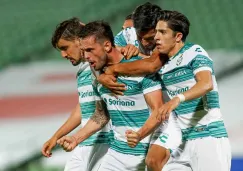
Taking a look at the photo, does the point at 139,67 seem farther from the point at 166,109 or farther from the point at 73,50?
the point at 73,50

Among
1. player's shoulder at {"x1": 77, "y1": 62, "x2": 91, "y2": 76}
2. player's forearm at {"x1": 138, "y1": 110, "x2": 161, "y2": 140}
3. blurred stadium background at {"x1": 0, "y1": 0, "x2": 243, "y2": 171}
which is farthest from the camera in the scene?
blurred stadium background at {"x1": 0, "y1": 0, "x2": 243, "y2": 171}

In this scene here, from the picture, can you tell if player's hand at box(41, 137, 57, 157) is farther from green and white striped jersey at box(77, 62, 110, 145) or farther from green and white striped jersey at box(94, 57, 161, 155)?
green and white striped jersey at box(94, 57, 161, 155)

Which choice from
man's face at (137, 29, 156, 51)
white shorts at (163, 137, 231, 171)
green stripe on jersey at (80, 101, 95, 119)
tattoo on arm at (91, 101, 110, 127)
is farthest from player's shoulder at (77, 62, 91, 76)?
white shorts at (163, 137, 231, 171)

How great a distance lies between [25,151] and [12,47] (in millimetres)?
4327

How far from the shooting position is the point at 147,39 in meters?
5.67

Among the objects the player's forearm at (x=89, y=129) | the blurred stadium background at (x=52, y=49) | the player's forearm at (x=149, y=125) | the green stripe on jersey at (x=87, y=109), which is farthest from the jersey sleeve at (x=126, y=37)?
the blurred stadium background at (x=52, y=49)

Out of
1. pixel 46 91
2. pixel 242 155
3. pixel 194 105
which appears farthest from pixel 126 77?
pixel 46 91

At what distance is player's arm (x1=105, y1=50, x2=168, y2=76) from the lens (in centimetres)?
532

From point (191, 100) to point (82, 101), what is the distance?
3.45ft

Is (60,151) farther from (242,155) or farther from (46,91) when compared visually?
(46,91)

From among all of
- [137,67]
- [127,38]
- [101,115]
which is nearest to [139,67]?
[137,67]

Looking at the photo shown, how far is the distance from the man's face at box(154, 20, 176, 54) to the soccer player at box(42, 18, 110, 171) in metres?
0.75

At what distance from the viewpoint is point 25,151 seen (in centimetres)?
899

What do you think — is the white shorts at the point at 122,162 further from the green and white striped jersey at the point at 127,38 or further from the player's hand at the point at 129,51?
the green and white striped jersey at the point at 127,38
